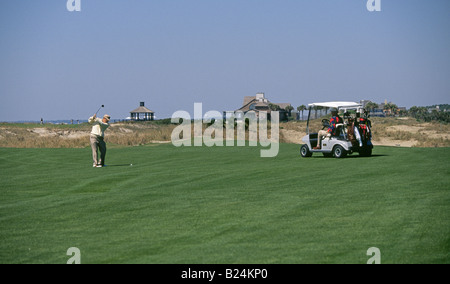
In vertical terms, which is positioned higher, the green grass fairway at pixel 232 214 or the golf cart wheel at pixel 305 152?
the golf cart wheel at pixel 305 152

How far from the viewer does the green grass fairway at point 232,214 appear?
9.35 metres

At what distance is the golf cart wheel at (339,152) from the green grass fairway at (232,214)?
365cm

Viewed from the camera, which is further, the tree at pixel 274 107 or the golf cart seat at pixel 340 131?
the tree at pixel 274 107

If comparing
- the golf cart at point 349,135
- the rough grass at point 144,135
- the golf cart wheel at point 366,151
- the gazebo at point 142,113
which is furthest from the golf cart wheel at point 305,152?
the gazebo at point 142,113

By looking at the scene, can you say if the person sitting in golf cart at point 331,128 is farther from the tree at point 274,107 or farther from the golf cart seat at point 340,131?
the tree at point 274,107

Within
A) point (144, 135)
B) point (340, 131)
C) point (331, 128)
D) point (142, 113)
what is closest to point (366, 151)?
point (340, 131)

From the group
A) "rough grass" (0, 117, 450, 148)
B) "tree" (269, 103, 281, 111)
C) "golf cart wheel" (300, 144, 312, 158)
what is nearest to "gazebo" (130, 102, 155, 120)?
"rough grass" (0, 117, 450, 148)

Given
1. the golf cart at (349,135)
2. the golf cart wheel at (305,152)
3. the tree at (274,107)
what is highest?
the tree at (274,107)

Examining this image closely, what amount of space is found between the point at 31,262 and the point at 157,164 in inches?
664

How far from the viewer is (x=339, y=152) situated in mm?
26547

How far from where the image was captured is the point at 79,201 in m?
14.9
